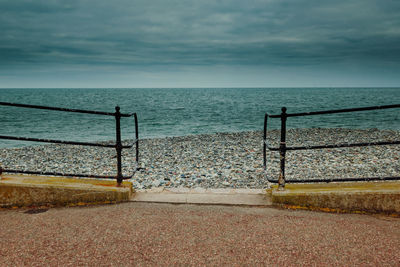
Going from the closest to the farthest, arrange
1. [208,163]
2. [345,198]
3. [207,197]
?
[345,198] < [207,197] < [208,163]

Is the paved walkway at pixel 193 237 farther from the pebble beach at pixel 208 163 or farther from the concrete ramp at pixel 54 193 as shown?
the pebble beach at pixel 208 163

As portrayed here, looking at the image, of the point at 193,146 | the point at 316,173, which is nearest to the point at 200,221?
the point at 316,173

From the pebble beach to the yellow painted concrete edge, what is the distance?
11.3 ft

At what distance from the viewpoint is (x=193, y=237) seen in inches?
123

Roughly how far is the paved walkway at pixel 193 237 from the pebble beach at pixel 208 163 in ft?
13.2

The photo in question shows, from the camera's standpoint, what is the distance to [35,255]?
280cm

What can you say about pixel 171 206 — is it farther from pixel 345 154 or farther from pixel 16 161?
pixel 16 161

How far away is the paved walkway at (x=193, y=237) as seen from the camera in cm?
274

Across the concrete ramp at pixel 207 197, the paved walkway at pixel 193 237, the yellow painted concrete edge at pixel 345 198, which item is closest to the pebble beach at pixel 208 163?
the concrete ramp at pixel 207 197

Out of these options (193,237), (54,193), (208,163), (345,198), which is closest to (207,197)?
(193,237)

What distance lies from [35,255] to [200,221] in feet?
6.00

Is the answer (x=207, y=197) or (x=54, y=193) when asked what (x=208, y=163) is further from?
(x=54, y=193)

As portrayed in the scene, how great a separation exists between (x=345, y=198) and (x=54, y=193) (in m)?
4.07

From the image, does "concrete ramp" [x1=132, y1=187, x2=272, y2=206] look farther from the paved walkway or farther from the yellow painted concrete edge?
the yellow painted concrete edge
